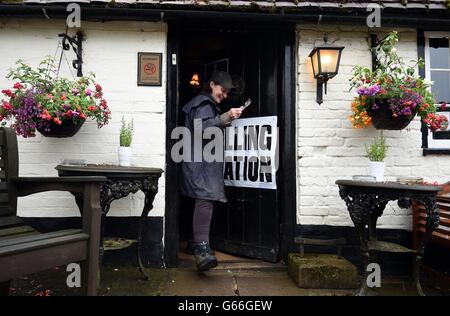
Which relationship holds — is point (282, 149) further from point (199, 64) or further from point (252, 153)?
point (199, 64)

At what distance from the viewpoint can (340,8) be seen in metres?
3.36

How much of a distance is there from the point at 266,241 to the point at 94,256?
2.10 metres

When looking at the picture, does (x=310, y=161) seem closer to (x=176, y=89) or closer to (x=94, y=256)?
(x=176, y=89)

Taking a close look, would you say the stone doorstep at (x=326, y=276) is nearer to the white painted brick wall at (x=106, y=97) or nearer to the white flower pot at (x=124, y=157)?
the white painted brick wall at (x=106, y=97)

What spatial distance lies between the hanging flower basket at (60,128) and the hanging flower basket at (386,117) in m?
2.75

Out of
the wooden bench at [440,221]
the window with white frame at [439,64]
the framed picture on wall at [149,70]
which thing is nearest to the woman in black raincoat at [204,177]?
the framed picture on wall at [149,70]

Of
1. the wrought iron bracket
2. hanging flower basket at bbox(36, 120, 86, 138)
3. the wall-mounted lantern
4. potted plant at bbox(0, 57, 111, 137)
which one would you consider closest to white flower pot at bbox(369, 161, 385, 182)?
the wall-mounted lantern

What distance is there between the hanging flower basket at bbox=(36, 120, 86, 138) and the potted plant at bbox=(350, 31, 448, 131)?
268 cm

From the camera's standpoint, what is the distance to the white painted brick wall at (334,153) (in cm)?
359

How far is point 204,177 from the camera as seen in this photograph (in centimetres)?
332

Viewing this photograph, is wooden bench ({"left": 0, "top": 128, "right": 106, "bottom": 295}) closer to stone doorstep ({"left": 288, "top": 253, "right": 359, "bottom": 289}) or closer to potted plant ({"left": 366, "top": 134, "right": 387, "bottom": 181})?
stone doorstep ({"left": 288, "top": 253, "right": 359, "bottom": 289})

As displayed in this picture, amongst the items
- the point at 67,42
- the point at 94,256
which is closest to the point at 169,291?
the point at 94,256

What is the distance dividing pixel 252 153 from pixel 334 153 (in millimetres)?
896

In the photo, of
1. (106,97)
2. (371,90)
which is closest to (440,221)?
(371,90)
